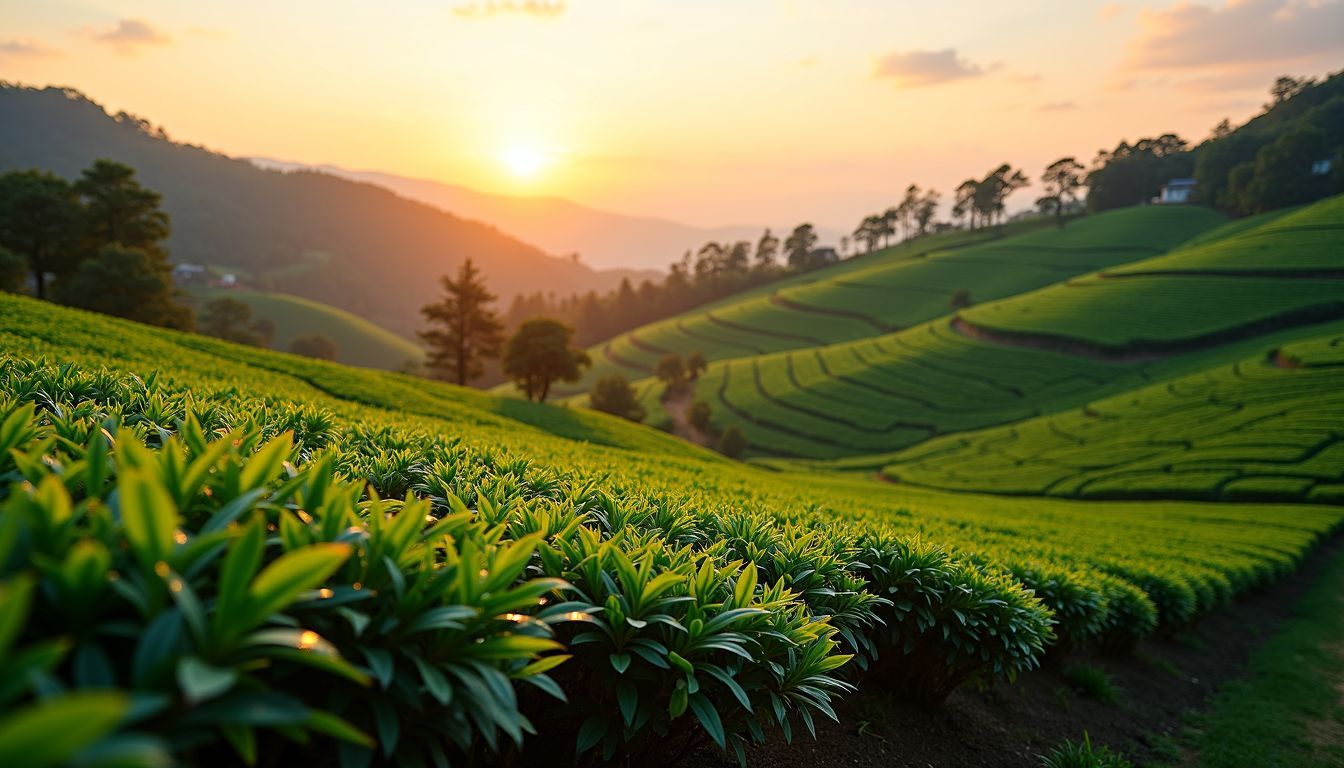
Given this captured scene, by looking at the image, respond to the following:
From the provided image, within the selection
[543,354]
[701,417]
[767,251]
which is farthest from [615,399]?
[767,251]

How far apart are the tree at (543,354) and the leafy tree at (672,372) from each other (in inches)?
1155

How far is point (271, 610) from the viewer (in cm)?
154

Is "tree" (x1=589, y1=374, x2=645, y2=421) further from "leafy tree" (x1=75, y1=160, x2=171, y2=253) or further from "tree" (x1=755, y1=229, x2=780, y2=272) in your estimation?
"tree" (x1=755, y1=229, x2=780, y2=272)

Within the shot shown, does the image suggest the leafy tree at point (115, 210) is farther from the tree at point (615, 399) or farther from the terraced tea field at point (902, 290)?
the terraced tea field at point (902, 290)

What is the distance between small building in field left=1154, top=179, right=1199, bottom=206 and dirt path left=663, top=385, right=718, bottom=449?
94.8m

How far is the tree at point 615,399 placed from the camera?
56.1 meters

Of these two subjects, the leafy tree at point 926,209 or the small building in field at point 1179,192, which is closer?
the small building in field at point 1179,192

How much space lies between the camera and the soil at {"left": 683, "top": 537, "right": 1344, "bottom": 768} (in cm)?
421

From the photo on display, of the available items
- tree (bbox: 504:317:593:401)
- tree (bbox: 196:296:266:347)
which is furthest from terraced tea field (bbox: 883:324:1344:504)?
tree (bbox: 196:296:266:347)

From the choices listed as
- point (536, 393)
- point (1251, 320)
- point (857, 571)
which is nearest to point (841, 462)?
point (536, 393)

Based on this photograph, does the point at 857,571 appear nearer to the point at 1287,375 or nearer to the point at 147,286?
the point at 147,286

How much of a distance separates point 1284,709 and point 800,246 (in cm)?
13244

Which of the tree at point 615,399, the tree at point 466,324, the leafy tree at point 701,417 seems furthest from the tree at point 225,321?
the leafy tree at point 701,417

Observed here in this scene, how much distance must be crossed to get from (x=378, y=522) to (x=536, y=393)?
45.5m
